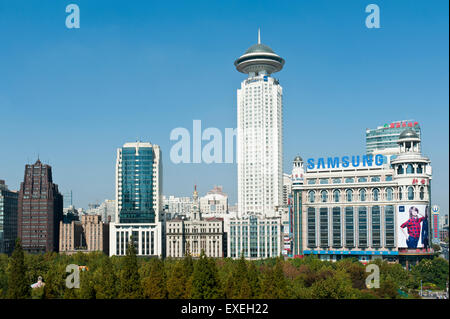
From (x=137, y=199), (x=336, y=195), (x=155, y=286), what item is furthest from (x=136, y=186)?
(x=155, y=286)

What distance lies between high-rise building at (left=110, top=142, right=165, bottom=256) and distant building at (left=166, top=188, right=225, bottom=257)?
3177 millimetres

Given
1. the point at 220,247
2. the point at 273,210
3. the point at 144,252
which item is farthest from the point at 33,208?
the point at 273,210

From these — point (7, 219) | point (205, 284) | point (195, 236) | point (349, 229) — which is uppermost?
Result: point (7, 219)

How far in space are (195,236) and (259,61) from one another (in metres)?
59.8

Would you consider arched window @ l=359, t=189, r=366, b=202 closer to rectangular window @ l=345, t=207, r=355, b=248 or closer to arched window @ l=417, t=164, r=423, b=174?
rectangular window @ l=345, t=207, r=355, b=248

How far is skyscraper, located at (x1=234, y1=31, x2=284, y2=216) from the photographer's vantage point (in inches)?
6909

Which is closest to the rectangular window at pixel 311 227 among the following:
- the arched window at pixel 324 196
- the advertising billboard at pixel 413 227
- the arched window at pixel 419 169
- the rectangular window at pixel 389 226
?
the arched window at pixel 324 196

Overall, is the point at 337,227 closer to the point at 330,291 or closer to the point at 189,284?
the point at 330,291

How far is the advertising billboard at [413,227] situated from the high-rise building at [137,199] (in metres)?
66.6

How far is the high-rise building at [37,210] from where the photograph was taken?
508 ft

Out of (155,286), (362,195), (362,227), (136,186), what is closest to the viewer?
(155,286)

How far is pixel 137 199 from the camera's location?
6161 inches

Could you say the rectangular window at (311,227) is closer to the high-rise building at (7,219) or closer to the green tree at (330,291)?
the green tree at (330,291)
